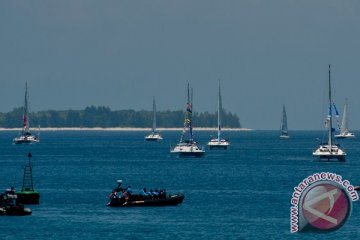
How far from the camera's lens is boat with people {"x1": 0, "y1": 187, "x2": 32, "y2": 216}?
11000 centimetres

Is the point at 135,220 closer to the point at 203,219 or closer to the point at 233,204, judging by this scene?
the point at 203,219

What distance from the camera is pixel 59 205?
404ft

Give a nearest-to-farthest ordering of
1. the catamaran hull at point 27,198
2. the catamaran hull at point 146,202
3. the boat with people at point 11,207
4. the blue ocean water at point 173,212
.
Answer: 1. the blue ocean water at point 173,212
2. the boat with people at point 11,207
3. the catamaran hull at point 146,202
4. the catamaran hull at point 27,198

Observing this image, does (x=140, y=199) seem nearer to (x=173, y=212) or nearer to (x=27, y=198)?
(x=173, y=212)

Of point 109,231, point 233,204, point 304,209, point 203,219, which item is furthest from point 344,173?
point 304,209

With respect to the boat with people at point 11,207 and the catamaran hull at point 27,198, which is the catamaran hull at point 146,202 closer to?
the catamaran hull at point 27,198

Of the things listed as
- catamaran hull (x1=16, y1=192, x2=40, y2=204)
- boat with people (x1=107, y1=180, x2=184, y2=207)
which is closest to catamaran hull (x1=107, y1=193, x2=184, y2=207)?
boat with people (x1=107, y1=180, x2=184, y2=207)

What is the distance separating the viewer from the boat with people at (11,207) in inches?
4331

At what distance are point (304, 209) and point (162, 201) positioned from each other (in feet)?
144

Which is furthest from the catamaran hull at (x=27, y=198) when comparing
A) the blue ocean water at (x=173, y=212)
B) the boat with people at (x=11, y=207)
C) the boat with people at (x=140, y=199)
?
the boat with people at (x=140, y=199)

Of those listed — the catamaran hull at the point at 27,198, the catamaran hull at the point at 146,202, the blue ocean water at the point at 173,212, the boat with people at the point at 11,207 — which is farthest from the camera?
the catamaran hull at the point at 27,198

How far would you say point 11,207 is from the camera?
110188 mm

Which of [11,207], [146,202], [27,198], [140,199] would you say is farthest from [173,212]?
[27,198]

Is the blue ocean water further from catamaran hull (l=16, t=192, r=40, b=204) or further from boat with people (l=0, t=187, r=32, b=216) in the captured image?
boat with people (l=0, t=187, r=32, b=216)
